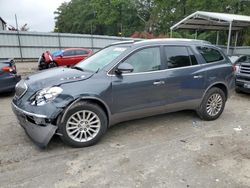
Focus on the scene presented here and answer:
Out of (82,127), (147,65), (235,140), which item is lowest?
(235,140)

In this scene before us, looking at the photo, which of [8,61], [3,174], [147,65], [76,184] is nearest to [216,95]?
[147,65]

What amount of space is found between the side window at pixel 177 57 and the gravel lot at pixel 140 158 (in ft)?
4.13

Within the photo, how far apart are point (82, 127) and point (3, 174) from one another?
1.26 m

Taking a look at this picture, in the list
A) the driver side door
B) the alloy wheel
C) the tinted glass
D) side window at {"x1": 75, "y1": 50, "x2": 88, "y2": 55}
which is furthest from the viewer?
side window at {"x1": 75, "y1": 50, "x2": 88, "y2": 55}

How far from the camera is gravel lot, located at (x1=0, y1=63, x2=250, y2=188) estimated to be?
3051 mm

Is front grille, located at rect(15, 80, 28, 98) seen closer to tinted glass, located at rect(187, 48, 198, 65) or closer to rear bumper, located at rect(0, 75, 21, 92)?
tinted glass, located at rect(187, 48, 198, 65)

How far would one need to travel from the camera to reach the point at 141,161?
3.51 metres

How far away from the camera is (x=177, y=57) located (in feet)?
15.7

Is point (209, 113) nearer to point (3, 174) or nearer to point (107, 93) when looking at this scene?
point (107, 93)

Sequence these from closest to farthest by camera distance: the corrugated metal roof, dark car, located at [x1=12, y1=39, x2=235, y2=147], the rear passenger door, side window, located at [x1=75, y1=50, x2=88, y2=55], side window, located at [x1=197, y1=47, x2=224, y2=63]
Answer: dark car, located at [x1=12, y1=39, x2=235, y2=147]
the rear passenger door
side window, located at [x1=197, y1=47, x2=224, y2=63]
the corrugated metal roof
side window, located at [x1=75, y1=50, x2=88, y2=55]

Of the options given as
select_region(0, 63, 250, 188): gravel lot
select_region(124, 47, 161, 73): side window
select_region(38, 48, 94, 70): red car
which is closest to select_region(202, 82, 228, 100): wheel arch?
select_region(0, 63, 250, 188): gravel lot

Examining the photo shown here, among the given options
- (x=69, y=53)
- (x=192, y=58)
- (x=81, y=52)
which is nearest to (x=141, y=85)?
(x=192, y=58)

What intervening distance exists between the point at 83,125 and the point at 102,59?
4.50ft

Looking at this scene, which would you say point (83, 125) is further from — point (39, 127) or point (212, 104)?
point (212, 104)
